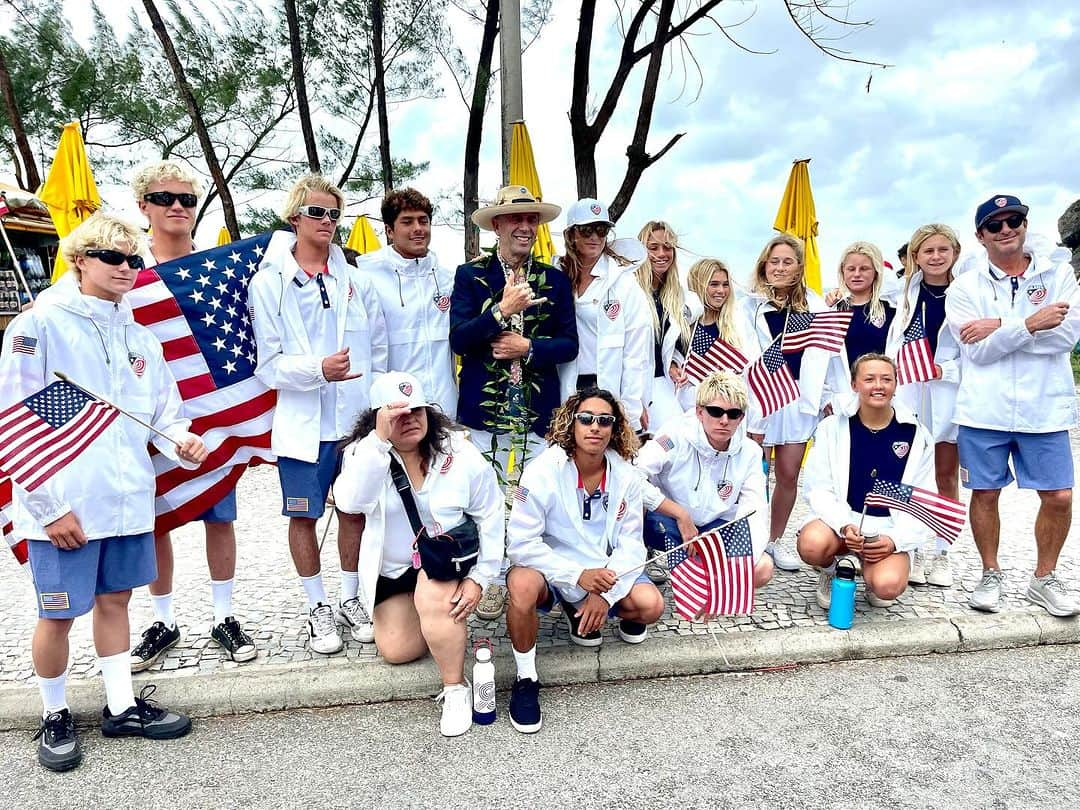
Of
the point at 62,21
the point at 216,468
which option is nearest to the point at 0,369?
the point at 216,468

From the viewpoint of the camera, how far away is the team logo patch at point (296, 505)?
3744 millimetres

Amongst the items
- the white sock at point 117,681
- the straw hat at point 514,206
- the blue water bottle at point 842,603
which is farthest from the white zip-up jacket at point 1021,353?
the white sock at point 117,681

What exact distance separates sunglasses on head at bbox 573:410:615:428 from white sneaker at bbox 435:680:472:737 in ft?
4.35

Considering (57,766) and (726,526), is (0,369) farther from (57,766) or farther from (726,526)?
(726,526)

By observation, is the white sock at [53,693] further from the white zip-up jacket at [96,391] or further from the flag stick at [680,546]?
the flag stick at [680,546]

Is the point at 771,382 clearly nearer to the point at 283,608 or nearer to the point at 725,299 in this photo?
the point at 725,299

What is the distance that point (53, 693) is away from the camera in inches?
121

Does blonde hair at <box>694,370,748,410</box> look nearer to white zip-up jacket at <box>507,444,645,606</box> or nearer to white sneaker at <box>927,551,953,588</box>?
white zip-up jacket at <box>507,444,645,606</box>

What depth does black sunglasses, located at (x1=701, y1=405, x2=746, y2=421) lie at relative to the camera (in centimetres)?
386

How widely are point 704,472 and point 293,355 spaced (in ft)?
7.57

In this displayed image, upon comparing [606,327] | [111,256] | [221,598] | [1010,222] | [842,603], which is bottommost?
[842,603]

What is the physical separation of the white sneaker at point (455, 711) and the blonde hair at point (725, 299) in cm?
274

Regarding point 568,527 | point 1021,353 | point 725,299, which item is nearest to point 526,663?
point 568,527

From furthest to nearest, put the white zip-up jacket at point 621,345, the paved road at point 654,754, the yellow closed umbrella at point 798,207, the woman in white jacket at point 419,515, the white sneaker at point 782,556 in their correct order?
the yellow closed umbrella at point 798,207 < the white sneaker at point 782,556 < the white zip-up jacket at point 621,345 < the woman in white jacket at point 419,515 < the paved road at point 654,754
